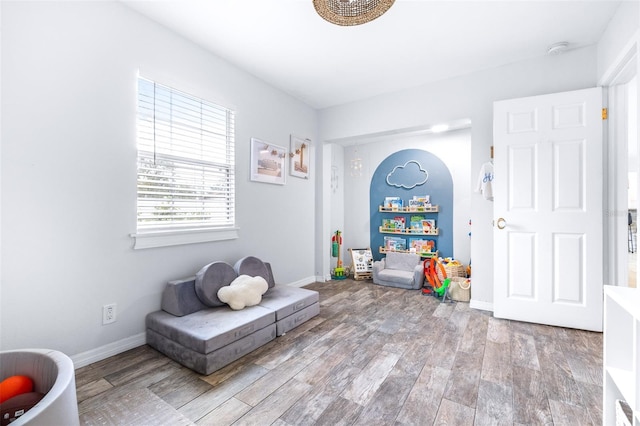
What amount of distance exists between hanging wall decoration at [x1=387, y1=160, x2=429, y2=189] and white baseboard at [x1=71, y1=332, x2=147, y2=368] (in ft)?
12.5

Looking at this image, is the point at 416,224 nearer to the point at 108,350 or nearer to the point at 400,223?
the point at 400,223

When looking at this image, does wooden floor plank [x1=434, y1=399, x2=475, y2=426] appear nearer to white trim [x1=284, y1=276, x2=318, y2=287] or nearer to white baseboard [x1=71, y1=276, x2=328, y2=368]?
white baseboard [x1=71, y1=276, x2=328, y2=368]

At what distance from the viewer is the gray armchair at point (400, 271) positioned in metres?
3.73

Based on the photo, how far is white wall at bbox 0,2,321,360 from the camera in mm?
1576

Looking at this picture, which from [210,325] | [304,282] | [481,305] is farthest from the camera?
[304,282]

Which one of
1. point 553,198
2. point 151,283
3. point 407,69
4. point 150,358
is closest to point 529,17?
point 407,69

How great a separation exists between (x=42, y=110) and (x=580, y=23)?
12.5 ft

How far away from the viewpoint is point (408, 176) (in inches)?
175

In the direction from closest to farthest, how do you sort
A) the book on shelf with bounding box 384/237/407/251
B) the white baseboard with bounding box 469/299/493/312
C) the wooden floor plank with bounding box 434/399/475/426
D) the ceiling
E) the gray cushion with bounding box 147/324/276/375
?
the wooden floor plank with bounding box 434/399/475/426, the gray cushion with bounding box 147/324/276/375, the ceiling, the white baseboard with bounding box 469/299/493/312, the book on shelf with bounding box 384/237/407/251

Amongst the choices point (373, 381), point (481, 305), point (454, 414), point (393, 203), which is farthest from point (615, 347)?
point (393, 203)

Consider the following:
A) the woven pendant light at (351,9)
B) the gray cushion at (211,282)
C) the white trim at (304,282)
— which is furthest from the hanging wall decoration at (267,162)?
the woven pendant light at (351,9)

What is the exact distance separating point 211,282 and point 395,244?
10.2 ft

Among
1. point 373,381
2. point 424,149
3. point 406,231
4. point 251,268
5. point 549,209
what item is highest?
point 424,149

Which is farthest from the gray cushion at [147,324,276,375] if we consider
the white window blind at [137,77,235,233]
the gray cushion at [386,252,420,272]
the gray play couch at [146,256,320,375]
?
the gray cushion at [386,252,420,272]
